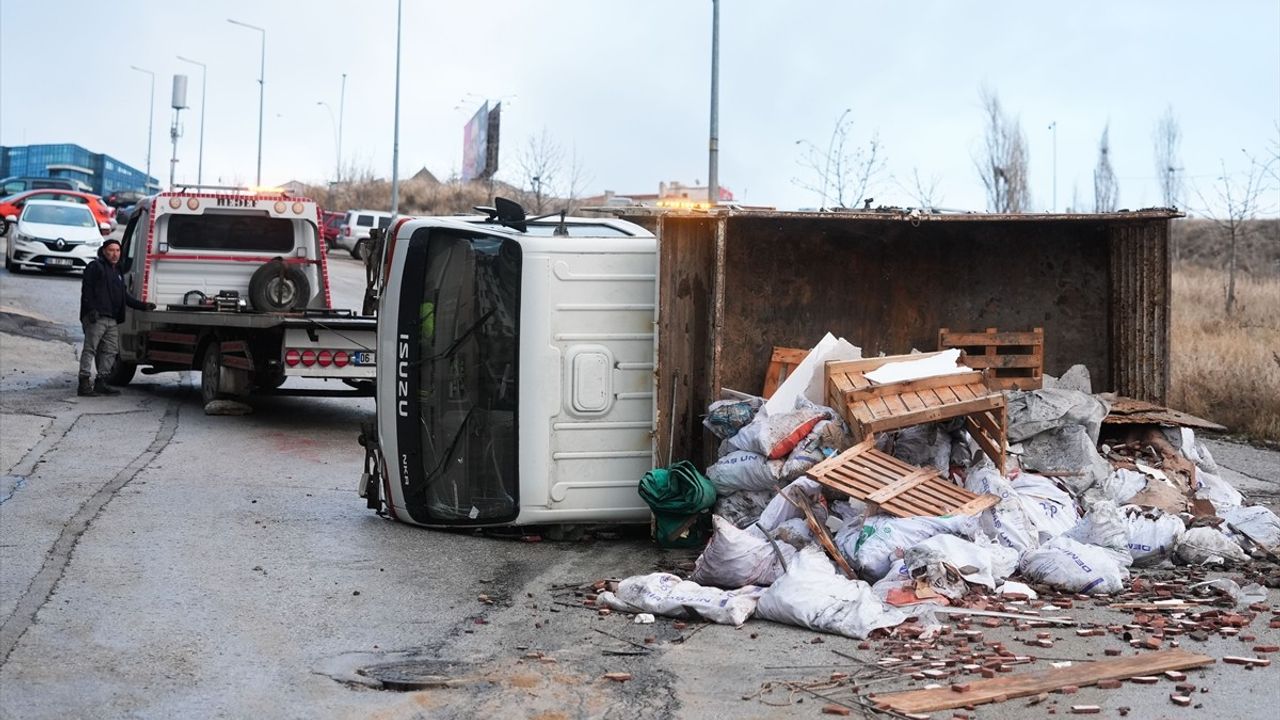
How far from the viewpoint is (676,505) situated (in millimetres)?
8227

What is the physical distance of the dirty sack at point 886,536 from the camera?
7266mm

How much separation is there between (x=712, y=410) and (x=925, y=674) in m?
3.27

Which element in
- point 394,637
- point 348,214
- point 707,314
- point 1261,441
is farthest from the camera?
point 348,214

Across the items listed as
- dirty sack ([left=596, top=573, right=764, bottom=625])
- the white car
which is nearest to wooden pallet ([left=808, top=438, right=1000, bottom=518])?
dirty sack ([left=596, top=573, right=764, bottom=625])

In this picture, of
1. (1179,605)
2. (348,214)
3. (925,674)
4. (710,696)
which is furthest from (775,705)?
(348,214)

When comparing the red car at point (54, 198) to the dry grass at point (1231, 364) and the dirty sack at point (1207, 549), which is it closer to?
the dry grass at point (1231, 364)

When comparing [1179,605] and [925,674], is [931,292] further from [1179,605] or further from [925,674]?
[925,674]

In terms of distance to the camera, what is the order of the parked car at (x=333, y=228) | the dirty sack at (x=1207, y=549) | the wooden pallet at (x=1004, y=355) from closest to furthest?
the dirty sack at (x=1207, y=549) → the wooden pallet at (x=1004, y=355) → the parked car at (x=333, y=228)

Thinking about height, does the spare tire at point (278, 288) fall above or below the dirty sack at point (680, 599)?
above

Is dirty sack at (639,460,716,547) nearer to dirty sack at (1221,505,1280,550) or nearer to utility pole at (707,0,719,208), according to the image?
dirty sack at (1221,505,1280,550)

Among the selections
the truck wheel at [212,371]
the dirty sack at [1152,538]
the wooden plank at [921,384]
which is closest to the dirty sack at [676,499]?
the wooden plank at [921,384]

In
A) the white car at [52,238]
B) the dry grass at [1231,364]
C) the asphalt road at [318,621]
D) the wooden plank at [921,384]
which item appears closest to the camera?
the asphalt road at [318,621]

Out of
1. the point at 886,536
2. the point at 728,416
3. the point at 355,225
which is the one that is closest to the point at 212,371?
the point at 728,416

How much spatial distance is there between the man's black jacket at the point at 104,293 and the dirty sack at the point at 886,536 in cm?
1052
